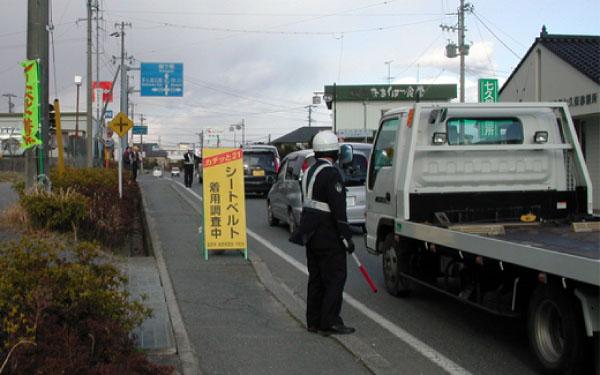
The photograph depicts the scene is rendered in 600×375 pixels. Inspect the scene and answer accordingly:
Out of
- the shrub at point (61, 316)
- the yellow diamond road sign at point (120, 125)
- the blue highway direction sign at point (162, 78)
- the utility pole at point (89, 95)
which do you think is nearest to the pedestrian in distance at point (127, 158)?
the utility pole at point (89, 95)

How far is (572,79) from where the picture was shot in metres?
19.5

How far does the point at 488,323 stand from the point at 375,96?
2532 inches

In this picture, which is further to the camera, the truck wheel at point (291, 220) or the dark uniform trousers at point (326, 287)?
the truck wheel at point (291, 220)

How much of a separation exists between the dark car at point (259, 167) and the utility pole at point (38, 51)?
453 inches

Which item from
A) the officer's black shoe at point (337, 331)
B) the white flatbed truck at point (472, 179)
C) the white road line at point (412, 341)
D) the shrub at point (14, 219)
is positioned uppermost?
the white flatbed truck at point (472, 179)

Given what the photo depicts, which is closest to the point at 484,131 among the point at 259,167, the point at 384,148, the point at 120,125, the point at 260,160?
the point at 384,148

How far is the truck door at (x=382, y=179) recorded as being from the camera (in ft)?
25.5

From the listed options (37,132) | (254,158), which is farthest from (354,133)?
(37,132)

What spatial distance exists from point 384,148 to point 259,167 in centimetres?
1670

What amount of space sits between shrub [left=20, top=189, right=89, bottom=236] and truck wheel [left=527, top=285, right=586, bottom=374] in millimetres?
7888

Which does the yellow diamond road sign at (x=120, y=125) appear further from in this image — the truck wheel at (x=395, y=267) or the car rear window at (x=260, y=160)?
the truck wheel at (x=395, y=267)

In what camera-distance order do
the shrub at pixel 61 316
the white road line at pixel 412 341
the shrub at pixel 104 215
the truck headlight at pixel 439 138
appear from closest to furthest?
the shrub at pixel 61 316, the white road line at pixel 412 341, the truck headlight at pixel 439 138, the shrub at pixel 104 215

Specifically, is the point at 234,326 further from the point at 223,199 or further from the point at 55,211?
the point at 55,211

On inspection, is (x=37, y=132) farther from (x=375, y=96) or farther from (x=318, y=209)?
(x=375, y=96)
